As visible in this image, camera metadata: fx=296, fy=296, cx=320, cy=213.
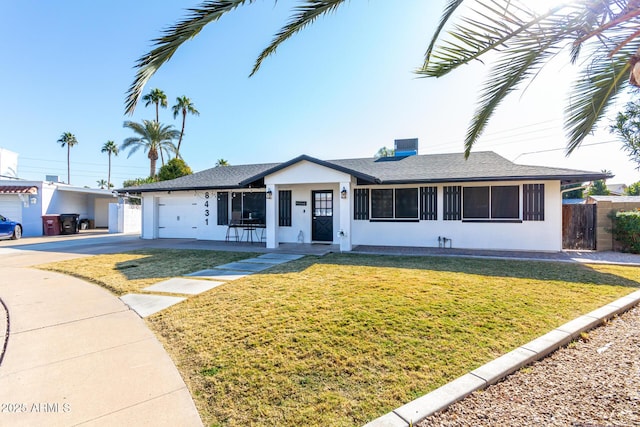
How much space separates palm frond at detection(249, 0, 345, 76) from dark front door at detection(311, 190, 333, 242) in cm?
884

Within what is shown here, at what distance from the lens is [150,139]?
1005 inches

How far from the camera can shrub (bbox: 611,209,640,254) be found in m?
9.71

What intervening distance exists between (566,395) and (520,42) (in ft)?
11.1

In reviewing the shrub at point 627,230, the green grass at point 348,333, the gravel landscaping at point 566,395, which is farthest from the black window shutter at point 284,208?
the shrub at point 627,230

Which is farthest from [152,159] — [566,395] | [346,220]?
[566,395]

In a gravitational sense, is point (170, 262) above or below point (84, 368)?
above

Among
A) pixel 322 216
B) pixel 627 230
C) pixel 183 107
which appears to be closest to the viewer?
pixel 627 230

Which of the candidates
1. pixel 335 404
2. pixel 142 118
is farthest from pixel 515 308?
pixel 142 118

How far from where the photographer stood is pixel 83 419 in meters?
2.23

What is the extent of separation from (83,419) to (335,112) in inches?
488

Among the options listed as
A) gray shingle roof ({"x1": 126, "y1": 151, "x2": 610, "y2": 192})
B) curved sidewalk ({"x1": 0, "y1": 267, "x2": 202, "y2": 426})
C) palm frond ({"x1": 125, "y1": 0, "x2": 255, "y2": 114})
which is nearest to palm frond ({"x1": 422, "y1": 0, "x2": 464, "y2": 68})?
palm frond ({"x1": 125, "y1": 0, "x2": 255, "y2": 114})

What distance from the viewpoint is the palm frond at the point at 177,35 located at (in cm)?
266

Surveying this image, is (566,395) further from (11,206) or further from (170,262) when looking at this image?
(11,206)

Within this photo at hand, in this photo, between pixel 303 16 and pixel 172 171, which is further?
pixel 172 171
